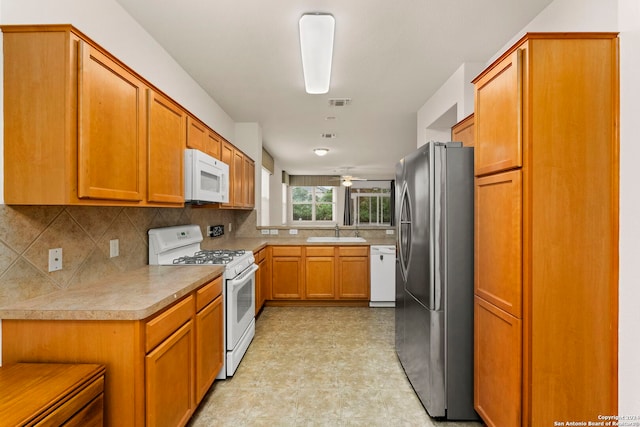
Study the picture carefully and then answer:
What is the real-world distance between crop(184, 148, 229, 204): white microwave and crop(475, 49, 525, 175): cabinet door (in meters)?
1.96

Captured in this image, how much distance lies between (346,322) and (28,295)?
2.92 metres

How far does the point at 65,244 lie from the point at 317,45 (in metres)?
1.96

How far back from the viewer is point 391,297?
4.19m

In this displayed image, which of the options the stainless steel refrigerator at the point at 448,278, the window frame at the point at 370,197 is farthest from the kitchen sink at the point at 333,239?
the window frame at the point at 370,197

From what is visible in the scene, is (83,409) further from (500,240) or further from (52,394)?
(500,240)

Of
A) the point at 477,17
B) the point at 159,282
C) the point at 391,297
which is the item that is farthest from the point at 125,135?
the point at 391,297

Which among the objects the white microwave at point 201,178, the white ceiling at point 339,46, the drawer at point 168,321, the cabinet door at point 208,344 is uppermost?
the white ceiling at point 339,46

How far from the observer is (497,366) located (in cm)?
163

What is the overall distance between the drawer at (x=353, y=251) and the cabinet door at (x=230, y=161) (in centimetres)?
154

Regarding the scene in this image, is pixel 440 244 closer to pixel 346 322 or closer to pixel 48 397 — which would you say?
pixel 48 397

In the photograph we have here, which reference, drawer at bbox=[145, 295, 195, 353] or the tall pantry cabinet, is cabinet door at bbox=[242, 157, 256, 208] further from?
the tall pantry cabinet

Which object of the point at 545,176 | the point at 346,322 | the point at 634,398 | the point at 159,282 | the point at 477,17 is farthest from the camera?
the point at 346,322

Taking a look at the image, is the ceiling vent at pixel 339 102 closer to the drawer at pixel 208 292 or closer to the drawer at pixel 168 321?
the drawer at pixel 208 292

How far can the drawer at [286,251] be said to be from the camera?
13.9 feet
